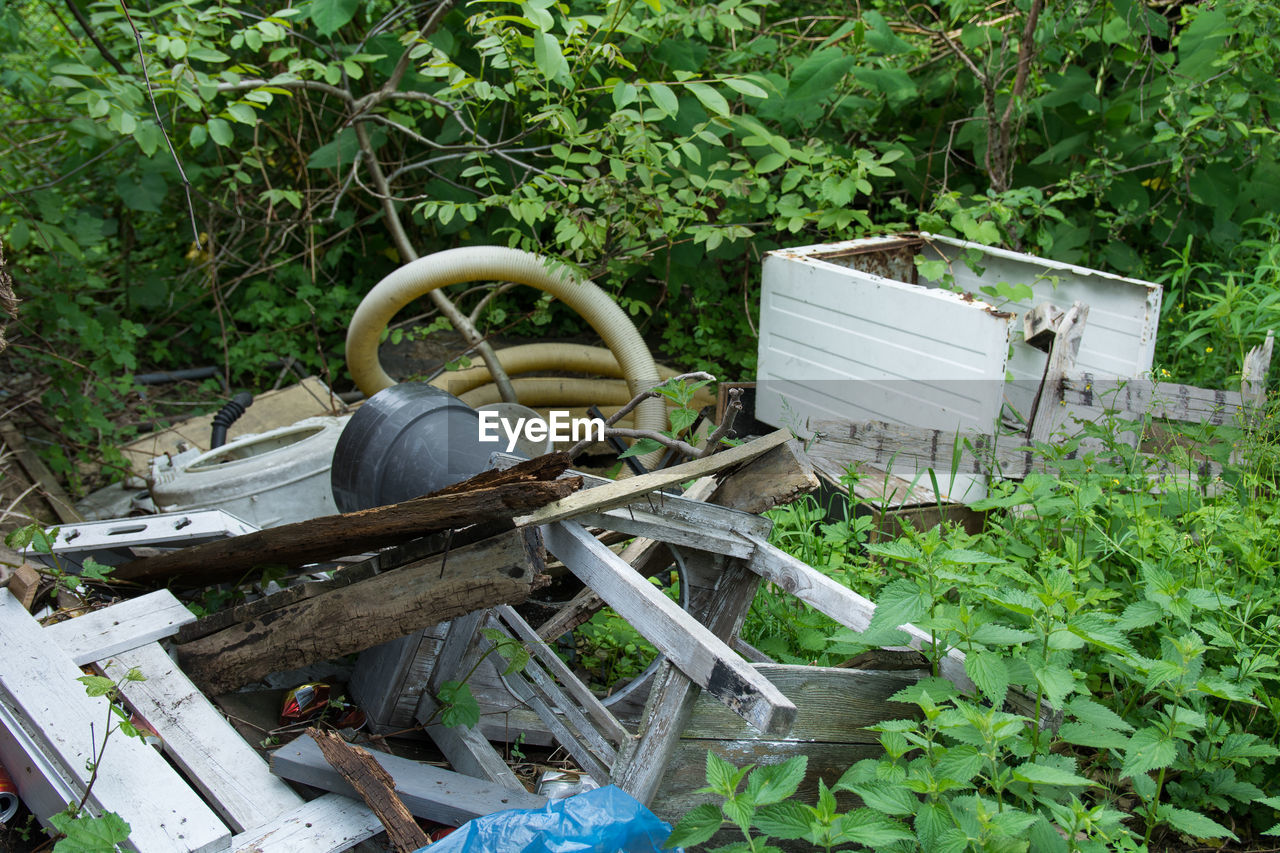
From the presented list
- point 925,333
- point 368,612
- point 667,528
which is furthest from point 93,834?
point 925,333

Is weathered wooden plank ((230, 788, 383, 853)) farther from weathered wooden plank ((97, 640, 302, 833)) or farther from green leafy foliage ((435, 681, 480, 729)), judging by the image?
green leafy foliage ((435, 681, 480, 729))

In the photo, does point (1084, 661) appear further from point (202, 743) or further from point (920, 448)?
point (202, 743)

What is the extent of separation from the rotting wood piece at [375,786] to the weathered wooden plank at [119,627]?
0.67 meters

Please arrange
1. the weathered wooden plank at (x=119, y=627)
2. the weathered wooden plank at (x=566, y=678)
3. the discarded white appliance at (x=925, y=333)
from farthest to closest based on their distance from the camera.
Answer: the discarded white appliance at (x=925, y=333) → the weathered wooden plank at (x=119, y=627) → the weathered wooden plank at (x=566, y=678)

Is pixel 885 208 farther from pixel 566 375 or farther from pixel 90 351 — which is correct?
pixel 90 351

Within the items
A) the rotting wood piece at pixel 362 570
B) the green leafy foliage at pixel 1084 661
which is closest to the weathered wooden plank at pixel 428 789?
the rotting wood piece at pixel 362 570

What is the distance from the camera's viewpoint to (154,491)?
12.9 ft

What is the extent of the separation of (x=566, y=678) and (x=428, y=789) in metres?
0.42

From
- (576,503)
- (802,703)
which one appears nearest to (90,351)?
(576,503)

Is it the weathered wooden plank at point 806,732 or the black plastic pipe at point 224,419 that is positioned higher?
the weathered wooden plank at point 806,732

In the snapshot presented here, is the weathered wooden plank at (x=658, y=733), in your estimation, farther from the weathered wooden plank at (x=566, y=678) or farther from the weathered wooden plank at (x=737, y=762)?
the weathered wooden plank at (x=566, y=678)

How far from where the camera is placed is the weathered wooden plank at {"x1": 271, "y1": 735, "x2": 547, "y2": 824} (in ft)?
6.96

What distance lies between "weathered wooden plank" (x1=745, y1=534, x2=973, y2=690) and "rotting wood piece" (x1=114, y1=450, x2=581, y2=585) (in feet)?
1.87

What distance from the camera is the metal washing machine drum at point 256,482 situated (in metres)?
3.87
